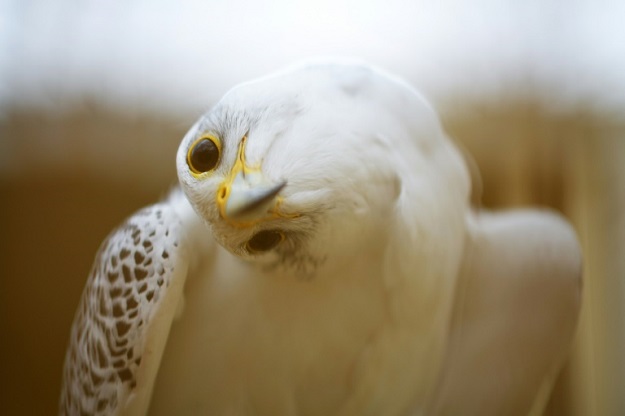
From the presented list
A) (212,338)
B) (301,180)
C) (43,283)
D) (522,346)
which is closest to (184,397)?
(212,338)

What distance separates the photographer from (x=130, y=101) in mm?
597

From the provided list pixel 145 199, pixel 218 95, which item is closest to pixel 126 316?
pixel 145 199

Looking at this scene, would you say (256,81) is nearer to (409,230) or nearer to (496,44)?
(409,230)

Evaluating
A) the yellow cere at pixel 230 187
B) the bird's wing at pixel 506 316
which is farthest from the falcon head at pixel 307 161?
the bird's wing at pixel 506 316

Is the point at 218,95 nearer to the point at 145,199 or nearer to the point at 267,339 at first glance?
the point at 145,199

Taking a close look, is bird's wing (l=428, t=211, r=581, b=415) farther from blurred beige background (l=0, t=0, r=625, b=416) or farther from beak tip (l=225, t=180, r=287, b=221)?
beak tip (l=225, t=180, r=287, b=221)

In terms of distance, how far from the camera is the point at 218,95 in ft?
Answer: 1.80

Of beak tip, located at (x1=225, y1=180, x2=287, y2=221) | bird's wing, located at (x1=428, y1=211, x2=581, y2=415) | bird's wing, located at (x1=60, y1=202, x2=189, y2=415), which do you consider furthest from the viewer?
bird's wing, located at (x1=428, y1=211, x2=581, y2=415)

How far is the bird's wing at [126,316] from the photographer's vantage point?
52 centimetres

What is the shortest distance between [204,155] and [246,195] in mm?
72

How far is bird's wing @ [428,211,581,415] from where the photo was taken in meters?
0.67

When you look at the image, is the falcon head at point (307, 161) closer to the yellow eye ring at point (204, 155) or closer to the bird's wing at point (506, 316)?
the yellow eye ring at point (204, 155)

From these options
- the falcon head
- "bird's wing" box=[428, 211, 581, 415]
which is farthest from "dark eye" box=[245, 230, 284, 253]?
"bird's wing" box=[428, 211, 581, 415]

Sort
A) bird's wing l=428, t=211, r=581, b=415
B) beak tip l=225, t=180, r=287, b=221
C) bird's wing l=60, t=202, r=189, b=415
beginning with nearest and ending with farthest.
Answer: beak tip l=225, t=180, r=287, b=221 → bird's wing l=60, t=202, r=189, b=415 → bird's wing l=428, t=211, r=581, b=415
